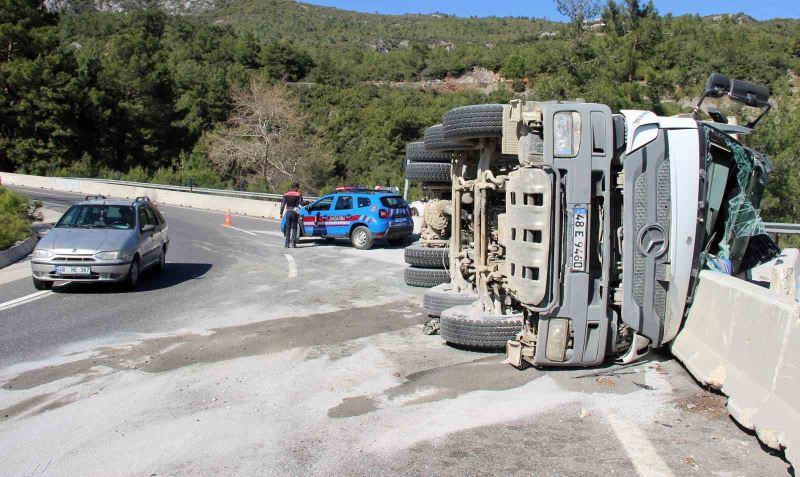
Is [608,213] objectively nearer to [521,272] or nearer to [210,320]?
[521,272]

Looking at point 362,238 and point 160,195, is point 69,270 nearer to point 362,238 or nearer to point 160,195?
point 362,238

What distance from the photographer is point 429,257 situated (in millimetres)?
11750

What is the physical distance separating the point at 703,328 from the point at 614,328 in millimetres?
755

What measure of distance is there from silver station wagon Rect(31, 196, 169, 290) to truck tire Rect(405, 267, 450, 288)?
488 centimetres

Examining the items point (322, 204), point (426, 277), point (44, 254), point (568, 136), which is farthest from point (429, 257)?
point (322, 204)

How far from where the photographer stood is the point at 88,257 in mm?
11828

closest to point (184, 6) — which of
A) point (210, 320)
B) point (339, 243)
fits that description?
point (339, 243)

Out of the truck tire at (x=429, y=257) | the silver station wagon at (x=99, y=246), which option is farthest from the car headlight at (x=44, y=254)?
the truck tire at (x=429, y=257)

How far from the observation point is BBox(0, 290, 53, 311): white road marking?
10.8 m

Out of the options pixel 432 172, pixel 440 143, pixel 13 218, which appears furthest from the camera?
pixel 13 218

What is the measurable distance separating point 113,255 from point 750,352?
1009 cm

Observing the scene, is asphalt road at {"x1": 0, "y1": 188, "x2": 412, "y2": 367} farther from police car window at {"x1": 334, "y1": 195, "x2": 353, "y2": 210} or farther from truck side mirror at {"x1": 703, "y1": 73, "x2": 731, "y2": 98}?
truck side mirror at {"x1": 703, "y1": 73, "x2": 731, "y2": 98}

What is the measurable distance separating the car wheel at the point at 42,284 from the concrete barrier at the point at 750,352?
10.3m

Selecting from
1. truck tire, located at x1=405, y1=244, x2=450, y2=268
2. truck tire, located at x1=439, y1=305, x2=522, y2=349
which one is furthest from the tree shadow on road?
truck tire, located at x1=439, y1=305, x2=522, y2=349
